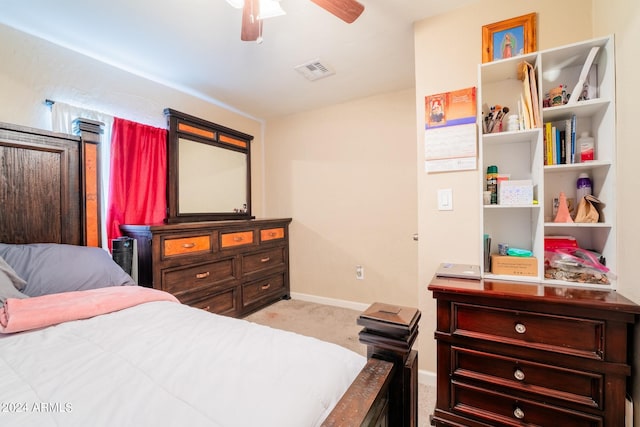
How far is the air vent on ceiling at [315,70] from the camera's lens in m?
2.42

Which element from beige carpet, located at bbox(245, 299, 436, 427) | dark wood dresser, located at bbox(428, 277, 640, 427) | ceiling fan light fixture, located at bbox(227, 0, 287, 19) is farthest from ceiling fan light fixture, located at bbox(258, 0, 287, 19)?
beige carpet, located at bbox(245, 299, 436, 427)

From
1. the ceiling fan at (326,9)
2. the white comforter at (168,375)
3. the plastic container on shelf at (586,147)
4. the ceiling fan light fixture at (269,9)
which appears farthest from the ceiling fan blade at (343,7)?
the white comforter at (168,375)

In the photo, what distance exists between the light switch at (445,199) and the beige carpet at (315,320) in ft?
4.20

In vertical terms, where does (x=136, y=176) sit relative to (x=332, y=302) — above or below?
above

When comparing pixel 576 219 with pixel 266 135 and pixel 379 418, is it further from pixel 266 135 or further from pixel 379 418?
pixel 266 135

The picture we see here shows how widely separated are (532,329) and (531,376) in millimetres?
215

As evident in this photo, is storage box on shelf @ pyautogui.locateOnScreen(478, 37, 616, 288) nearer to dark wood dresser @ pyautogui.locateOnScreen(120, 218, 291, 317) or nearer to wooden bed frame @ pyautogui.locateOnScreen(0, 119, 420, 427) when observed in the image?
wooden bed frame @ pyautogui.locateOnScreen(0, 119, 420, 427)

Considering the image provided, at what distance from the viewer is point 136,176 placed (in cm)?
248

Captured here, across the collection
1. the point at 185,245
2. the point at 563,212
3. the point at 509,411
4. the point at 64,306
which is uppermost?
the point at 563,212

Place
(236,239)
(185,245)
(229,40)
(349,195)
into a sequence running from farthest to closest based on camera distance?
1. (349,195)
2. (236,239)
3. (185,245)
4. (229,40)

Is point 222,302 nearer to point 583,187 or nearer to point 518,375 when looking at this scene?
point 518,375

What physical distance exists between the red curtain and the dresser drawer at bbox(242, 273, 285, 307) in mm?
1145

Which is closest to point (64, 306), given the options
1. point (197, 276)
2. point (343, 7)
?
point (197, 276)

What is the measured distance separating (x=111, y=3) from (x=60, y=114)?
35.3 inches
